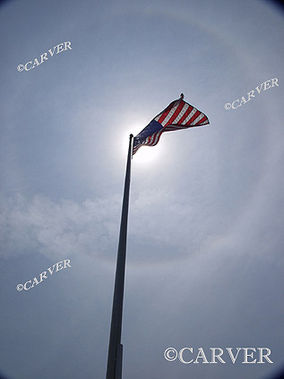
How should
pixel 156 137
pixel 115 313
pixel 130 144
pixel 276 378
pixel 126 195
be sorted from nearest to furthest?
pixel 115 313
pixel 126 195
pixel 130 144
pixel 156 137
pixel 276 378

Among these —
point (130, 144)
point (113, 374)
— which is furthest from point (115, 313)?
point (130, 144)

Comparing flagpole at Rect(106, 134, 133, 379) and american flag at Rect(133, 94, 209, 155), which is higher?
american flag at Rect(133, 94, 209, 155)

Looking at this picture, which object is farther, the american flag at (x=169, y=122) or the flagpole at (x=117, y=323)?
the american flag at (x=169, y=122)

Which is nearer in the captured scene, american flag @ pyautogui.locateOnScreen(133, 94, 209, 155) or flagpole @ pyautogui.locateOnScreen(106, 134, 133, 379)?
flagpole @ pyautogui.locateOnScreen(106, 134, 133, 379)

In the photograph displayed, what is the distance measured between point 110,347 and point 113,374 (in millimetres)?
440

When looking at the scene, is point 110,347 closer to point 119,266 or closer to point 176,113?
point 119,266

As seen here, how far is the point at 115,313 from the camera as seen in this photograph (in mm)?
6234

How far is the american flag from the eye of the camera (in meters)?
12.5

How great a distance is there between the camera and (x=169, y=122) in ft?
43.0

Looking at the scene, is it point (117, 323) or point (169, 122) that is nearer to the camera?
point (117, 323)

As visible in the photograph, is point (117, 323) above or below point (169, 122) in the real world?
below

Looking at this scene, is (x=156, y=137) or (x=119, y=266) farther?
(x=156, y=137)

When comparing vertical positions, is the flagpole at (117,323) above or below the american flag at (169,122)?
below

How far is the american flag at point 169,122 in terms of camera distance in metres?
12.5
